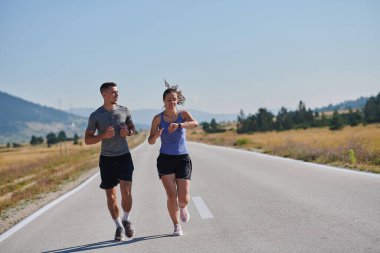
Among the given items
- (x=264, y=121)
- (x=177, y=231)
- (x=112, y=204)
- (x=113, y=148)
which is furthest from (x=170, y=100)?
(x=264, y=121)

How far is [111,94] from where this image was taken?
6.16m

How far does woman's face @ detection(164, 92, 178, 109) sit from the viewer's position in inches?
239

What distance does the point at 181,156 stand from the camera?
6102mm

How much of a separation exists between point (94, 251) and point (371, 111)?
9505 cm

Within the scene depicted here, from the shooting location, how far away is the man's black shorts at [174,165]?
605 cm

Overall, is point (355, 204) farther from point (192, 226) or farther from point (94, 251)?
point (94, 251)

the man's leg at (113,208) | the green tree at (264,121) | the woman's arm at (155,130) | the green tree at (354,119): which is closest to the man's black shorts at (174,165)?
the woman's arm at (155,130)

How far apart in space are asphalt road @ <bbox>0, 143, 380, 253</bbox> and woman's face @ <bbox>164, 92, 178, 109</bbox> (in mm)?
1674

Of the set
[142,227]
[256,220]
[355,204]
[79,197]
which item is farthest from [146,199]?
[355,204]

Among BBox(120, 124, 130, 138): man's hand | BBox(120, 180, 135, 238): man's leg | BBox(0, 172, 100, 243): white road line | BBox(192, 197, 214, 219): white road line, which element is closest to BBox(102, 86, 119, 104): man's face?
BBox(120, 124, 130, 138): man's hand

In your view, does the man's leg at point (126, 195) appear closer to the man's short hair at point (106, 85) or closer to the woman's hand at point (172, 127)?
the woman's hand at point (172, 127)

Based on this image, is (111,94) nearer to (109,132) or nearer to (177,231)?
(109,132)

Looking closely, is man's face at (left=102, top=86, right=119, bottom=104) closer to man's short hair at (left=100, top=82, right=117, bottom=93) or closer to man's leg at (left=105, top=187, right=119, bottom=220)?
man's short hair at (left=100, top=82, right=117, bottom=93)

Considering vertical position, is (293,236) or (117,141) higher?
(117,141)
